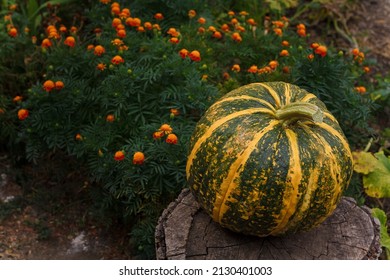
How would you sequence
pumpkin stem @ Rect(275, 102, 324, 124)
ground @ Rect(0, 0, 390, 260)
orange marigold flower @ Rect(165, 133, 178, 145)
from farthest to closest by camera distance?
1. ground @ Rect(0, 0, 390, 260)
2. orange marigold flower @ Rect(165, 133, 178, 145)
3. pumpkin stem @ Rect(275, 102, 324, 124)

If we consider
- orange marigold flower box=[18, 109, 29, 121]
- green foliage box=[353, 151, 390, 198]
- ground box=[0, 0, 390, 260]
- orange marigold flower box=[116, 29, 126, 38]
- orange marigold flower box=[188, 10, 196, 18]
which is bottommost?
ground box=[0, 0, 390, 260]

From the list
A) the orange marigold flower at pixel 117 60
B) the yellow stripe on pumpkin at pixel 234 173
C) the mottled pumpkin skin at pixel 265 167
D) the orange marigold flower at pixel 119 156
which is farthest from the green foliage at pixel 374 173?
the orange marigold flower at pixel 117 60

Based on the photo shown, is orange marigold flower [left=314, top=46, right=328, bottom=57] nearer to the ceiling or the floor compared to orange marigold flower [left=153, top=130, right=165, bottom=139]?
nearer to the ceiling

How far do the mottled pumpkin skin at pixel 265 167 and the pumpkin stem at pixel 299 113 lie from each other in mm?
42

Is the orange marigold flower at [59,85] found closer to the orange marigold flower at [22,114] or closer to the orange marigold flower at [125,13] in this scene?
the orange marigold flower at [22,114]

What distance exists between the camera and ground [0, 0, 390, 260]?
3938 mm

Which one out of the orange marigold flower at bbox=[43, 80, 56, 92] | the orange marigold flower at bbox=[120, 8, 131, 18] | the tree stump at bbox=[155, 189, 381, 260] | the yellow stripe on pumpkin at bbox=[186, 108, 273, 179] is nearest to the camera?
the yellow stripe on pumpkin at bbox=[186, 108, 273, 179]

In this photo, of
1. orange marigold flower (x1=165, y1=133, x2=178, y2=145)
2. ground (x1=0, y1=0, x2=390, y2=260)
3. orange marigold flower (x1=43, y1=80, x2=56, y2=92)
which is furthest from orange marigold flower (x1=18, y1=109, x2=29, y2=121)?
orange marigold flower (x1=165, y1=133, x2=178, y2=145)

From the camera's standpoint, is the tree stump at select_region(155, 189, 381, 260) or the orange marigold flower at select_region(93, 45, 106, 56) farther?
the orange marigold flower at select_region(93, 45, 106, 56)

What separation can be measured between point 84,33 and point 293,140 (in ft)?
10.2

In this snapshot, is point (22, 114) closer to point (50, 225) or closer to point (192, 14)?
point (50, 225)

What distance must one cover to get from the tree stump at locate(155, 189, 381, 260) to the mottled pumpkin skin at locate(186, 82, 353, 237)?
16cm

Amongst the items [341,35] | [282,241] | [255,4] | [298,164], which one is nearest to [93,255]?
[282,241]

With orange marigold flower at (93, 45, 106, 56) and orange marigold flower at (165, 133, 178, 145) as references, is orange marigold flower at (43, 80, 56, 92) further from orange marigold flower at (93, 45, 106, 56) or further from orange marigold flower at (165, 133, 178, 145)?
orange marigold flower at (165, 133, 178, 145)
